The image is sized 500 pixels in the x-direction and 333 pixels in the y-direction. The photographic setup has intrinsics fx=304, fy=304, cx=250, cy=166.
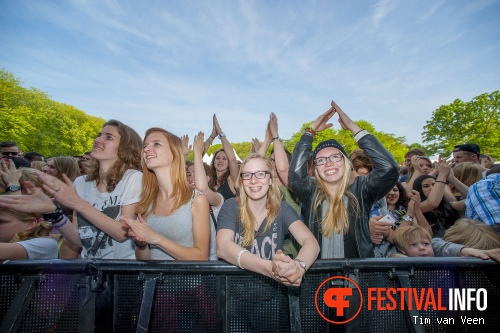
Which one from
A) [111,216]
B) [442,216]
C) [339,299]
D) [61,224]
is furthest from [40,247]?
[442,216]

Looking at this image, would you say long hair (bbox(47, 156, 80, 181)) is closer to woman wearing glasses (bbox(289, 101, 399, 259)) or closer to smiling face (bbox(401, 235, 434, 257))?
woman wearing glasses (bbox(289, 101, 399, 259))

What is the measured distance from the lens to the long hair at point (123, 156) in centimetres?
273

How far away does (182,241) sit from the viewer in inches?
89.2

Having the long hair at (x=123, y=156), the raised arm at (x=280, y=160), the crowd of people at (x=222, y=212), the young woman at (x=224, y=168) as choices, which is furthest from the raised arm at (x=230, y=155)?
the long hair at (x=123, y=156)

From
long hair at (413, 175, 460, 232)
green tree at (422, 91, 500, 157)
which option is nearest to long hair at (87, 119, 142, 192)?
long hair at (413, 175, 460, 232)

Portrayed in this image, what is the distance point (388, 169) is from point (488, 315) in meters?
1.08

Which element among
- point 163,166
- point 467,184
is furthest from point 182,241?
point 467,184

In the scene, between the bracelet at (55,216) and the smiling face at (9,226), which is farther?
the smiling face at (9,226)

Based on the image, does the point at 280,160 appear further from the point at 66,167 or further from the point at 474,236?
the point at 66,167

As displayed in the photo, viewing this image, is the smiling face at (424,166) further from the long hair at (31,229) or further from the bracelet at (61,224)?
the long hair at (31,229)

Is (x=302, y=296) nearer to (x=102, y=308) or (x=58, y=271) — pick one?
(x=102, y=308)

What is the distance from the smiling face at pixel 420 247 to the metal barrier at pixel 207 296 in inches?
44.6

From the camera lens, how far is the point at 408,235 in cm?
287

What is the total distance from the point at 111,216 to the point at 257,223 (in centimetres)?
122
